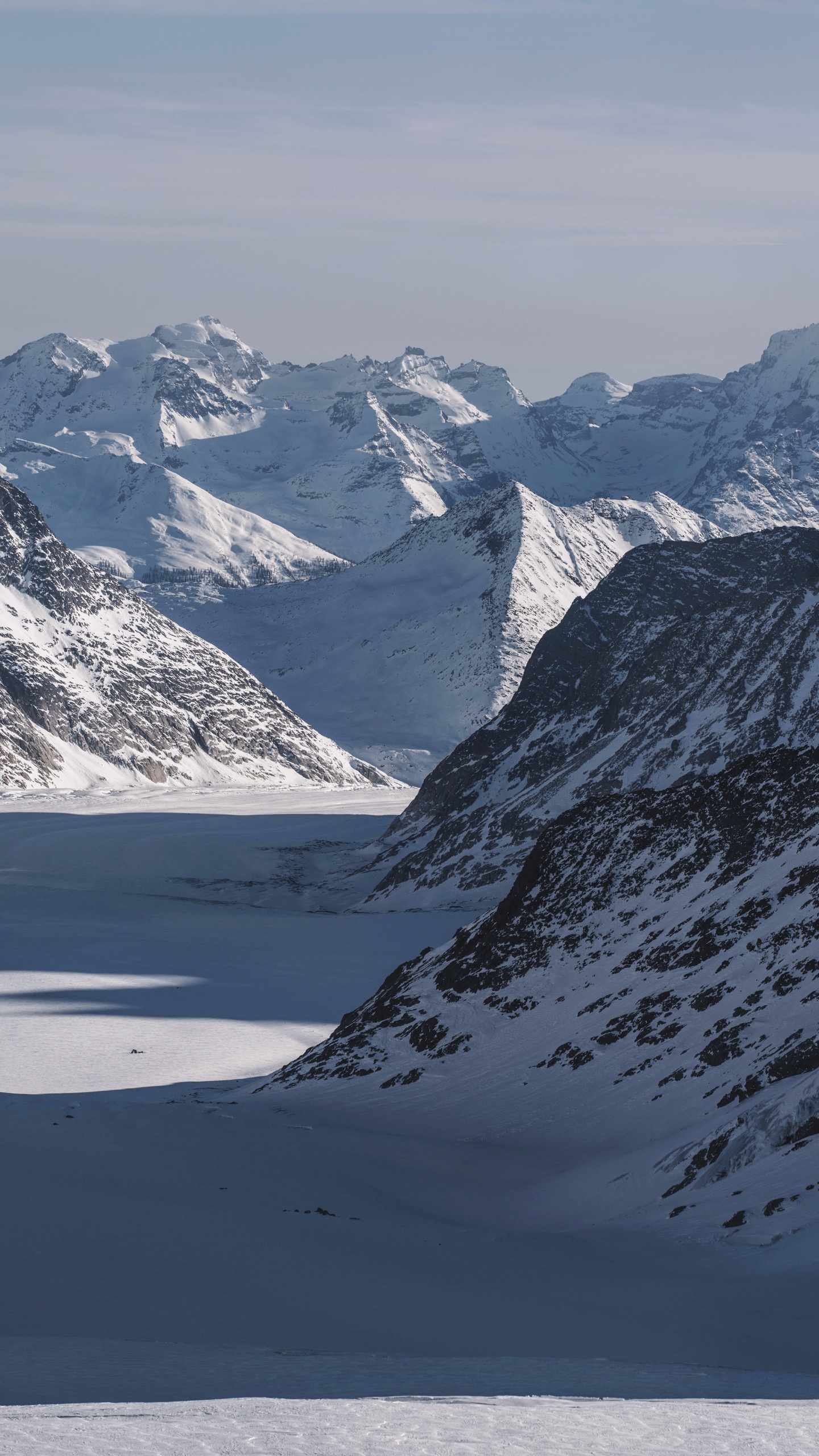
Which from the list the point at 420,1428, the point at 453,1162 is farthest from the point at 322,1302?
→ the point at 453,1162

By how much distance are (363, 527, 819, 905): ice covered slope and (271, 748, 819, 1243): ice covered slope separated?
44.9 meters

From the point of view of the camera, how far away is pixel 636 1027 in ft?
105

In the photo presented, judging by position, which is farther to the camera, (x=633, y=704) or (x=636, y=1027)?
(x=633, y=704)

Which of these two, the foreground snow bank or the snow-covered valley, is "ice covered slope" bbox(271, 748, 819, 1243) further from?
the foreground snow bank

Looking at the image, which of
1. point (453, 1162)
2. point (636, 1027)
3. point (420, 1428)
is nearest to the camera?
point (420, 1428)

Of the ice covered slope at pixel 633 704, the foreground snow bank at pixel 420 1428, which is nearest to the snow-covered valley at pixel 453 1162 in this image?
the foreground snow bank at pixel 420 1428

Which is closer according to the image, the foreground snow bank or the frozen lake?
the foreground snow bank

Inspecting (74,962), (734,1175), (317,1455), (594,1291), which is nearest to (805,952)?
(734,1175)

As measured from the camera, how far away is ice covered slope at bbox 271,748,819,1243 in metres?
23.5

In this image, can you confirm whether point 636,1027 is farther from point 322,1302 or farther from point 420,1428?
point 420,1428

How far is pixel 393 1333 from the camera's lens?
664 inches

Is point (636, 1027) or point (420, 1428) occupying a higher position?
point (636, 1027)

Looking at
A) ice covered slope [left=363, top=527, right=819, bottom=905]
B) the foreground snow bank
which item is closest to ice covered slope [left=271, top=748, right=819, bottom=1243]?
the foreground snow bank

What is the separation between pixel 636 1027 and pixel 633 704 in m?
73.2
